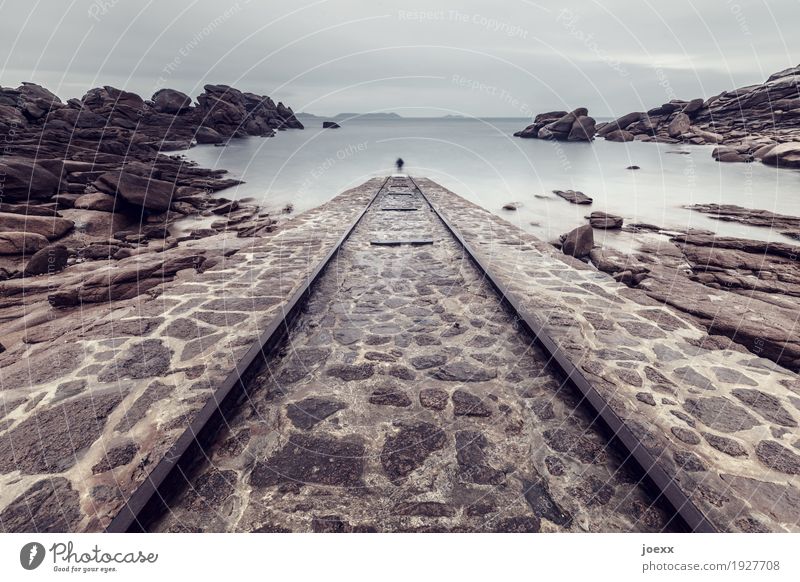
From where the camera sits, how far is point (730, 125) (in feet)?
180

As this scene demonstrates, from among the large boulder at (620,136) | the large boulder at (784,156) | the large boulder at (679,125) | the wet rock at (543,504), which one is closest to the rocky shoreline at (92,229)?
the wet rock at (543,504)

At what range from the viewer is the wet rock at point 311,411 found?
3238 mm

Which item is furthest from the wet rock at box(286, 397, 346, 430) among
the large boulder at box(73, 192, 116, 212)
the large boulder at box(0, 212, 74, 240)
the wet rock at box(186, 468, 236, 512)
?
the large boulder at box(73, 192, 116, 212)

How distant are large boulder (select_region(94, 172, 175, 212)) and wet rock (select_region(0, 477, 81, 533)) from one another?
532 inches

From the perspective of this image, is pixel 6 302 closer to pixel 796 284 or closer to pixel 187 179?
pixel 796 284

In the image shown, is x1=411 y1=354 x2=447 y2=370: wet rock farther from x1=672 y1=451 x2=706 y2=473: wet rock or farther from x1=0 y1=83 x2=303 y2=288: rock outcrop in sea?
x1=0 y1=83 x2=303 y2=288: rock outcrop in sea

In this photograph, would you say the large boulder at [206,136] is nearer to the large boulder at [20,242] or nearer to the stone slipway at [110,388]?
the large boulder at [20,242]

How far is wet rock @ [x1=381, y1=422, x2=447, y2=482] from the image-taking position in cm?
279

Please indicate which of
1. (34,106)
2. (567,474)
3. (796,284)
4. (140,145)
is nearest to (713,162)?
(796,284)

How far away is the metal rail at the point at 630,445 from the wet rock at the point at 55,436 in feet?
13.7

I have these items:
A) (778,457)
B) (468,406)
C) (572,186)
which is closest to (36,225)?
(468,406)

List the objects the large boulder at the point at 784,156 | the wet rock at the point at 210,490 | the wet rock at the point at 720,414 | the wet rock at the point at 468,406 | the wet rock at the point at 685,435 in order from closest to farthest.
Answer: the wet rock at the point at 210,490, the wet rock at the point at 685,435, the wet rock at the point at 720,414, the wet rock at the point at 468,406, the large boulder at the point at 784,156

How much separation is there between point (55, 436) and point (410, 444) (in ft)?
9.42

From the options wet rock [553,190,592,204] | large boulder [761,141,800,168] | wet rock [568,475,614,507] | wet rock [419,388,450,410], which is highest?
large boulder [761,141,800,168]
